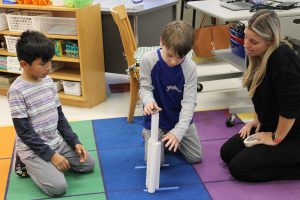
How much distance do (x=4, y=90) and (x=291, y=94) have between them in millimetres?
2569

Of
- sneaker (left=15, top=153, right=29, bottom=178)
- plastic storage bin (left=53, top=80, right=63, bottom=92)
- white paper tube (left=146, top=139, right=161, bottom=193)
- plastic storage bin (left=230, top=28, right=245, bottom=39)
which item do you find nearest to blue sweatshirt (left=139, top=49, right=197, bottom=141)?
white paper tube (left=146, top=139, right=161, bottom=193)

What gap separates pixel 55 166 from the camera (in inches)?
82.4

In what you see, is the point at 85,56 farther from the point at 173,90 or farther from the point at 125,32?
the point at 173,90

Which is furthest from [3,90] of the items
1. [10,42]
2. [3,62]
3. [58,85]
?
[58,85]

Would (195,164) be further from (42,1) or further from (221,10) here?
(42,1)

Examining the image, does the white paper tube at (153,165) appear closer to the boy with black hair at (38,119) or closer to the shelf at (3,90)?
the boy with black hair at (38,119)

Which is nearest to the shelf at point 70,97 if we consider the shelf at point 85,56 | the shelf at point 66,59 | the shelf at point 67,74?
the shelf at point 85,56

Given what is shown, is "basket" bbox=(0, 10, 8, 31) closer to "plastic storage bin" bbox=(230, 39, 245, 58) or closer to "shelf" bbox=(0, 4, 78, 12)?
"shelf" bbox=(0, 4, 78, 12)

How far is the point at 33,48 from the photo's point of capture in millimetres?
1930

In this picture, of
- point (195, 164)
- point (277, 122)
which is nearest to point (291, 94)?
point (277, 122)

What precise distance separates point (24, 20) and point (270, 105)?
211cm

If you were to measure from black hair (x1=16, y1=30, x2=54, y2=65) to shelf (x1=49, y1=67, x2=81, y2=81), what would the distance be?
3.90 ft

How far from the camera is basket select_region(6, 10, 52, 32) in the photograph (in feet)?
10.3

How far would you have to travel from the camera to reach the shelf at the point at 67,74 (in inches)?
126
